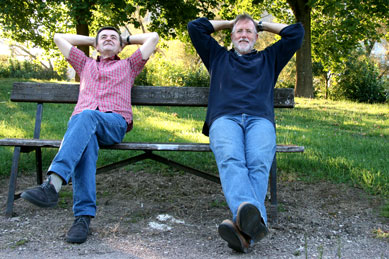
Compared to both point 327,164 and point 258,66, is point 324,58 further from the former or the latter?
point 258,66

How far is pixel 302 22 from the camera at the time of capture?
14.1m

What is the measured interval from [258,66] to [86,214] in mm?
1949

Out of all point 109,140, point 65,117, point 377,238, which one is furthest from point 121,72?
point 65,117

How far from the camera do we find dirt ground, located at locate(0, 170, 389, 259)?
9.15 feet

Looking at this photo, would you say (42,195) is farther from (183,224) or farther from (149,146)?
(183,224)

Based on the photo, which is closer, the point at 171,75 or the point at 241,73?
the point at 241,73

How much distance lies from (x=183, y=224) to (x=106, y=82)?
4.85 feet

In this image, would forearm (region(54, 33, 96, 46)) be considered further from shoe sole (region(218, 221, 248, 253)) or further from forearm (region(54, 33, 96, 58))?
shoe sole (region(218, 221, 248, 253))

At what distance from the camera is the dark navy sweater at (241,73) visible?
3.46 meters

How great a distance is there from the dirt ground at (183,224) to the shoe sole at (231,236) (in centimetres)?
12

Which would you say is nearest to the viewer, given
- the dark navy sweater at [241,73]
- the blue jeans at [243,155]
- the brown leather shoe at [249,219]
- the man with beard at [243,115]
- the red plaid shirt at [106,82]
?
the brown leather shoe at [249,219]

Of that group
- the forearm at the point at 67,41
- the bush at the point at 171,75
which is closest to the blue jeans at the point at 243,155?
the forearm at the point at 67,41

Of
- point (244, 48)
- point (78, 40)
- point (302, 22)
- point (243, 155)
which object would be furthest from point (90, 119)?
point (302, 22)

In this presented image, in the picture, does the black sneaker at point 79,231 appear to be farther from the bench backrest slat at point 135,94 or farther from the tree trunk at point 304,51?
the tree trunk at point 304,51
